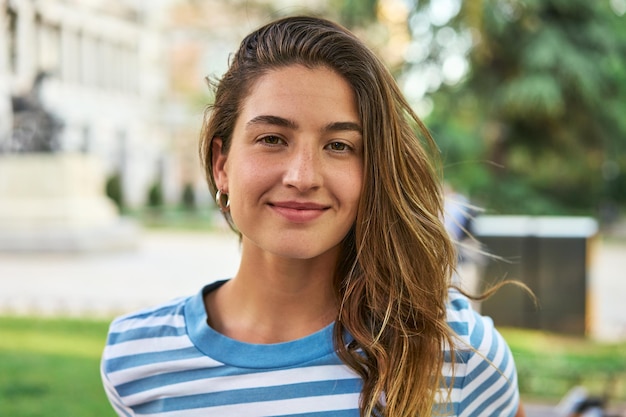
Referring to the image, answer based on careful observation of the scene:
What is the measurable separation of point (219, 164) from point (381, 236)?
34 cm

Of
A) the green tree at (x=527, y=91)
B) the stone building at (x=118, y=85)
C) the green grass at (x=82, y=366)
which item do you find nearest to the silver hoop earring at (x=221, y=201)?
the green grass at (x=82, y=366)

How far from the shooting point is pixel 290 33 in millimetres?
Answer: 1419

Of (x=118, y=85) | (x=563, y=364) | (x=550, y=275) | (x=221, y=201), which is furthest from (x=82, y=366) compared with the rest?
(x=118, y=85)

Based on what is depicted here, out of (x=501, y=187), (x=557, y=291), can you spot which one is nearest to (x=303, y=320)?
(x=557, y=291)

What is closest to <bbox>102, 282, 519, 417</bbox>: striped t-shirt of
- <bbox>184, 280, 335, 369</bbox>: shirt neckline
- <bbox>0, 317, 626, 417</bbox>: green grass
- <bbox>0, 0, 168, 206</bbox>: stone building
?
<bbox>184, 280, 335, 369</bbox>: shirt neckline

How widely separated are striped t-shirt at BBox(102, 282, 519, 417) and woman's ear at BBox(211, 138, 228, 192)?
23 cm

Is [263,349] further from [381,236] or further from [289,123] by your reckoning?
[289,123]

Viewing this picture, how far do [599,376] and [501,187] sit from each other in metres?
12.3

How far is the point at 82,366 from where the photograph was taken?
17.8 ft

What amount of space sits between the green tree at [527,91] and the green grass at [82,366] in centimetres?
820

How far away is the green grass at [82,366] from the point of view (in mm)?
4656

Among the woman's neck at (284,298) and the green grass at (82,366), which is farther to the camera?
the green grass at (82,366)

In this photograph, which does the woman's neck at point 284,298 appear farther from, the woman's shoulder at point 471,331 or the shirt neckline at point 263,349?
the woman's shoulder at point 471,331

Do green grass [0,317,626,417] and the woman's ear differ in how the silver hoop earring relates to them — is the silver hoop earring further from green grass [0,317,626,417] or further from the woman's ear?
green grass [0,317,626,417]
